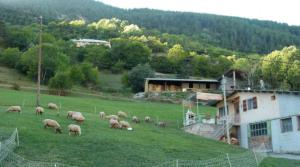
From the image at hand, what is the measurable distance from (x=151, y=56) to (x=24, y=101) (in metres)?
84.6

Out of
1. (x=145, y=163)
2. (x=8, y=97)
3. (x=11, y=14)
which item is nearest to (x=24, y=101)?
(x=8, y=97)

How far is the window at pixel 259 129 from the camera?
43.9 m

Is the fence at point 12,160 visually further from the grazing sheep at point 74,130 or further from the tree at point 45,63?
the tree at point 45,63

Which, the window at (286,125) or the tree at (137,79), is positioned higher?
the tree at (137,79)

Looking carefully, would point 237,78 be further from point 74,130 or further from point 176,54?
point 74,130

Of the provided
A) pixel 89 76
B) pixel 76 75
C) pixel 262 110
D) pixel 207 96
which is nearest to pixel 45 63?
pixel 89 76

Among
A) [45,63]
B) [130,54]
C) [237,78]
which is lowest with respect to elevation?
[237,78]

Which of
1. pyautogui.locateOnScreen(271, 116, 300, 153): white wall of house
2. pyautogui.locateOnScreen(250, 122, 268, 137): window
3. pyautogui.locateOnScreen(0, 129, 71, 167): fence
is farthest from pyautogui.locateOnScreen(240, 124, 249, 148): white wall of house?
pyautogui.locateOnScreen(0, 129, 71, 167): fence

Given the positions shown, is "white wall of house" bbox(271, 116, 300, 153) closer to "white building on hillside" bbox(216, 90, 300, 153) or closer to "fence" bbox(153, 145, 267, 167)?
"white building on hillside" bbox(216, 90, 300, 153)

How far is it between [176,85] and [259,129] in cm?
5847

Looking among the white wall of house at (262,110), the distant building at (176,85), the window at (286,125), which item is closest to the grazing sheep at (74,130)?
the window at (286,125)

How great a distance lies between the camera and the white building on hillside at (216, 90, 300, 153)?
4072 cm

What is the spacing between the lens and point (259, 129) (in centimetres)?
4491

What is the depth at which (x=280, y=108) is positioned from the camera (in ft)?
143
